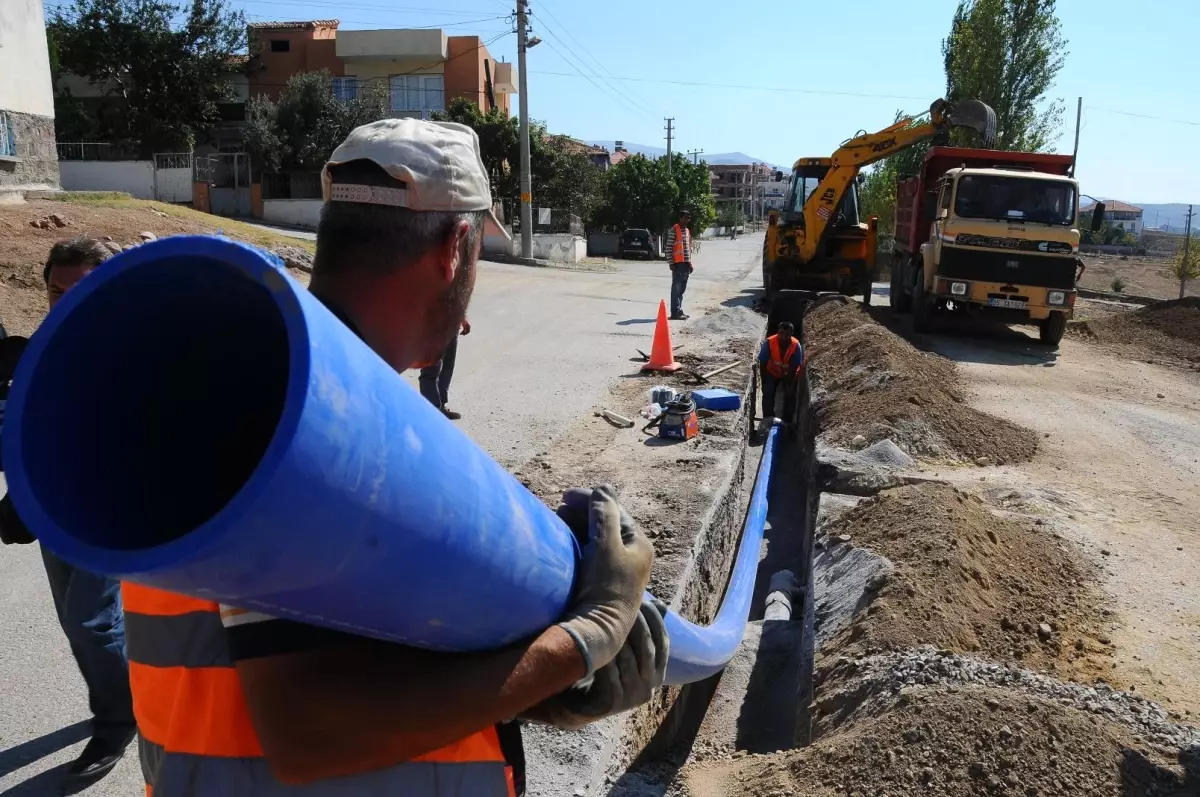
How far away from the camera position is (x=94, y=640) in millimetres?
3242

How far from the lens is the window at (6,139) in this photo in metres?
18.7

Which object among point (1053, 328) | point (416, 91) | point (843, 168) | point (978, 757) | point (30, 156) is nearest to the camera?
point (978, 757)

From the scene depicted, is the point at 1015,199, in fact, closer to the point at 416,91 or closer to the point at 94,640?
the point at 94,640

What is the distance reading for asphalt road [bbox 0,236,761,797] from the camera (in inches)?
135

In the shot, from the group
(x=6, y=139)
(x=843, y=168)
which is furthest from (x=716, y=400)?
(x=6, y=139)

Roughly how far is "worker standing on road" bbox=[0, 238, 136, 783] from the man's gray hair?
7.61 ft

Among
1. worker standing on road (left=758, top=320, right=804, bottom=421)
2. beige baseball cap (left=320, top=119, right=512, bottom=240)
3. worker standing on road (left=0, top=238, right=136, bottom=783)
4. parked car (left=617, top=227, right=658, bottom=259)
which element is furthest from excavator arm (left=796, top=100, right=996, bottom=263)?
parked car (left=617, top=227, right=658, bottom=259)

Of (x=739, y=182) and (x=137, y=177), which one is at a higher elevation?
(x=739, y=182)

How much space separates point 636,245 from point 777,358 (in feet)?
106

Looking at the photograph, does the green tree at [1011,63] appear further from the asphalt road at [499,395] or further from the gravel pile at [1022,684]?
the gravel pile at [1022,684]

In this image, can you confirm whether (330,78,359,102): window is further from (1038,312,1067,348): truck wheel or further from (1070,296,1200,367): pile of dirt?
(1038,312,1067,348): truck wheel

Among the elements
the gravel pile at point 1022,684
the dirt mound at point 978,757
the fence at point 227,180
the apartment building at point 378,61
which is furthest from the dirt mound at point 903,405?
the apartment building at point 378,61

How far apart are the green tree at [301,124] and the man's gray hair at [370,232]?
3497cm

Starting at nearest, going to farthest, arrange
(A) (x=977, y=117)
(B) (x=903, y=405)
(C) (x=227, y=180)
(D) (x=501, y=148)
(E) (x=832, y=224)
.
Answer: (B) (x=903, y=405), (A) (x=977, y=117), (E) (x=832, y=224), (C) (x=227, y=180), (D) (x=501, y=148)
